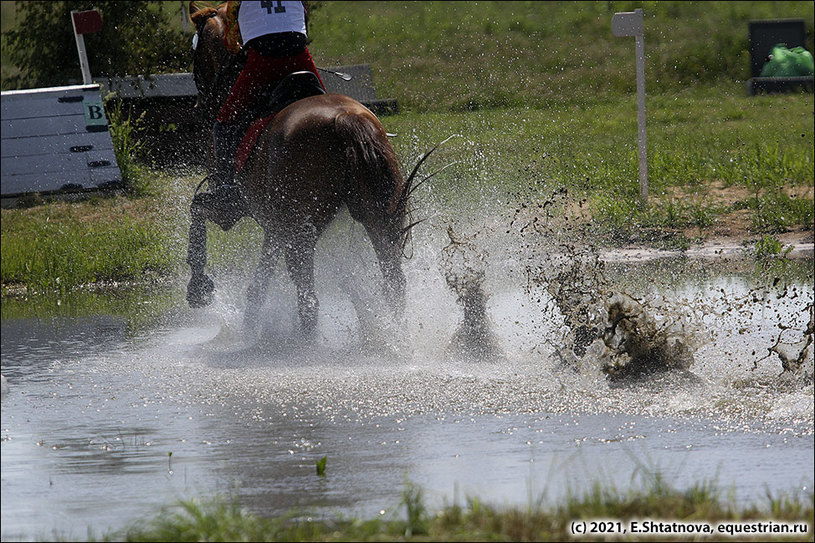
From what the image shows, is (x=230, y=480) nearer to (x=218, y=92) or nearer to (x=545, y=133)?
(x=218, y=92)

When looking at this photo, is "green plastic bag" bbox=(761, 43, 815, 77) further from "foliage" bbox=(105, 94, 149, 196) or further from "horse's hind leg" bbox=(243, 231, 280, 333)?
"horse's hind leg" bbox=(243, 231, 280, 333)

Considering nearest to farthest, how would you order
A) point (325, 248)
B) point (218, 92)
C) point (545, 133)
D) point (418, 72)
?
point (325, 248)
point (218, 92)
point (545, 133)
point (418, 72)

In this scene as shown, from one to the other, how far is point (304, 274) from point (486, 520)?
3.64 meters

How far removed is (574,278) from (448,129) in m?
12.7

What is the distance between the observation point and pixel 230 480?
4438 mm

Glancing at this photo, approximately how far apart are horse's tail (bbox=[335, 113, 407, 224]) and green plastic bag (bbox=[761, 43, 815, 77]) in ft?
45.3

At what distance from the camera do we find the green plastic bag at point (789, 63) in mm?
18859

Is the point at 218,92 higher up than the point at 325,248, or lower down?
higher up

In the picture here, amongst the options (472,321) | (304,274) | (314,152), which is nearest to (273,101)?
(314,152)

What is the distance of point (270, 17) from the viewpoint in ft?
23.5

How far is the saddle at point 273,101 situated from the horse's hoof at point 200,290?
A: 3.72ft

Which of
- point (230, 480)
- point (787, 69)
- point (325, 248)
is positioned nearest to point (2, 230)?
point (325, 248)

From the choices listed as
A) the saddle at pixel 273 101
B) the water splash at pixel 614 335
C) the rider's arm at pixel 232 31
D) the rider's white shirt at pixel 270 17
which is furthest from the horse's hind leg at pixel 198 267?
the water splash at pixel 614 335

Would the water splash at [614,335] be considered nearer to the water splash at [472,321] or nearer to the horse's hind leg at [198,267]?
the water splash at [472,321]
